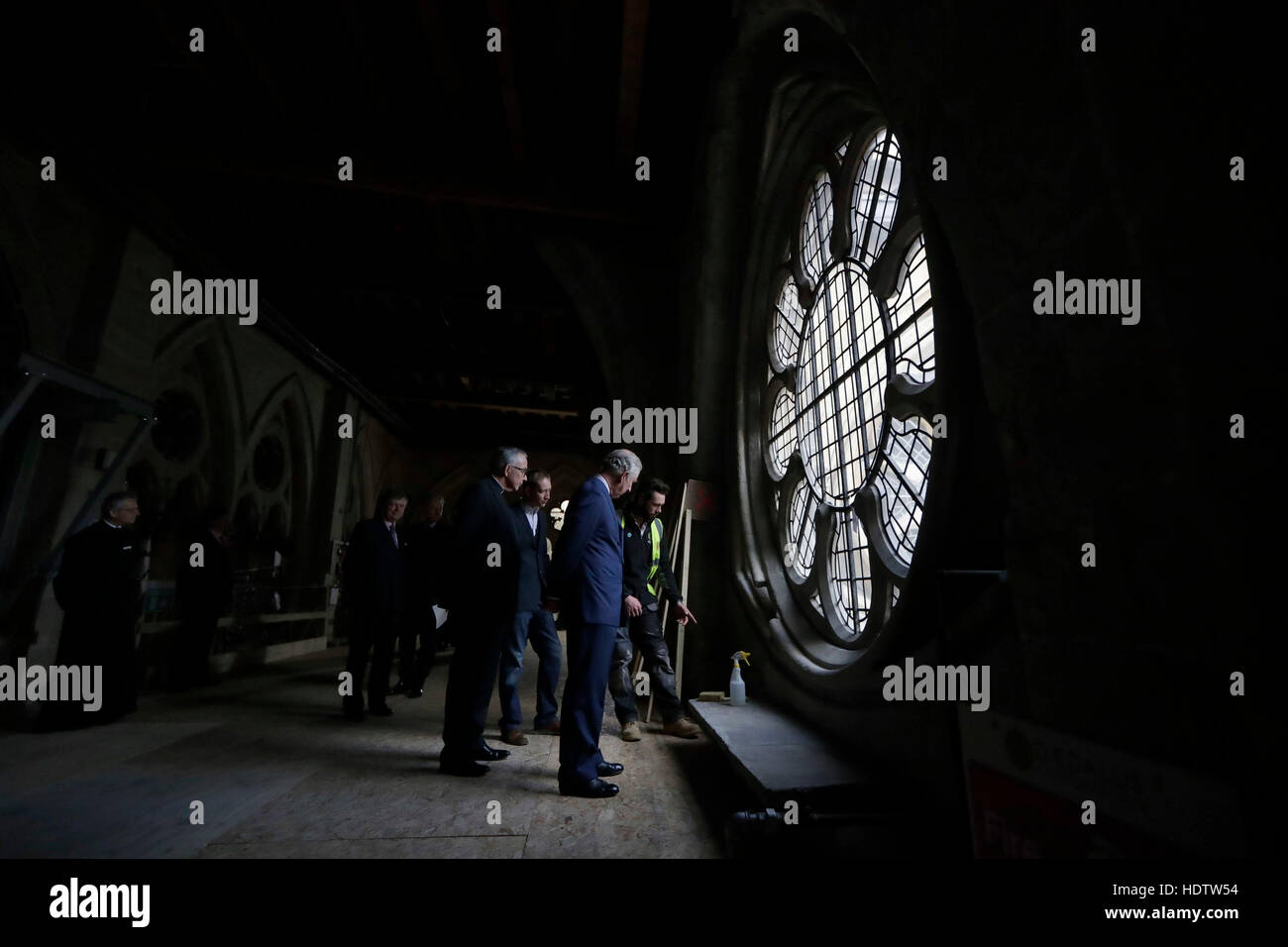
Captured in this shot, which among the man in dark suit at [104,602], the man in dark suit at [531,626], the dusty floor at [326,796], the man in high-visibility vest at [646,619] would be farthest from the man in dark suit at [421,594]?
the man in high-visibility vest at [646,619]

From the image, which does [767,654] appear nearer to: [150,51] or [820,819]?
[820,819]

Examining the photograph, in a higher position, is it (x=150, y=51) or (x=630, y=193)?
(x=150, y=51)

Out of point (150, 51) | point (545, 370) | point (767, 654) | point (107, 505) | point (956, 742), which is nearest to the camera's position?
point (956, 742)

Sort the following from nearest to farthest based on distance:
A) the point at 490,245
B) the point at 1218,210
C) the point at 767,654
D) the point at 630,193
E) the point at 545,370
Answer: the point at 1218,210, the point at 767,654, the point at 630,193, the point at 490,245, the point at 545,370

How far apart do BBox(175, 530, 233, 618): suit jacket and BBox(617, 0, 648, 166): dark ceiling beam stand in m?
4.96

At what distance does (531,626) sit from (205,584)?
364 centimetres

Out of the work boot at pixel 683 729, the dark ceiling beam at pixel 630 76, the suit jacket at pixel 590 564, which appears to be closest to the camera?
the suit jacket at pixel 590 564

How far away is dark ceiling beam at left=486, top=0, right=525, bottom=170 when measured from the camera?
357 centimetres

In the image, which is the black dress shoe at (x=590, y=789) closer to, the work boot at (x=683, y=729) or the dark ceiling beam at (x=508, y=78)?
the work boot at (x=683, y=729)

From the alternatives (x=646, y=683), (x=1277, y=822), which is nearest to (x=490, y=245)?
(x=646, y=683)

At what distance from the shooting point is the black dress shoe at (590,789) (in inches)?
86.0

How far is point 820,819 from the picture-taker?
1617 mm

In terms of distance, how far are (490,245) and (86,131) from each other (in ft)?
10.9

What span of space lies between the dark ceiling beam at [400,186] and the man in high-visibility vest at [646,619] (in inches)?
115
